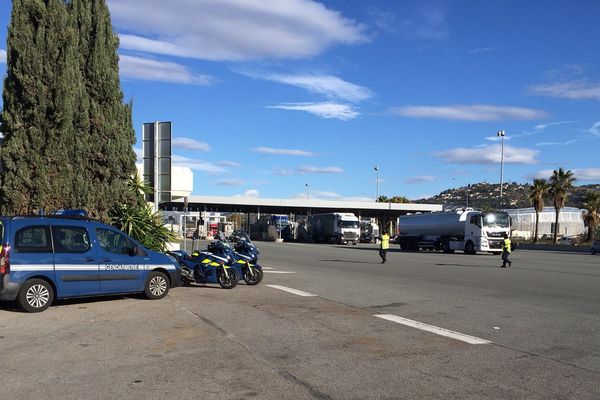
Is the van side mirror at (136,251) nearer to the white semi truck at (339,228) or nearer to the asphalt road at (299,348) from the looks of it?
the asphalt road at (299,348)

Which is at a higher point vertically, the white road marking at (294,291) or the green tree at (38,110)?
the green tree at (38,110)

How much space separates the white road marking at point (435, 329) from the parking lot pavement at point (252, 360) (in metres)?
0.21

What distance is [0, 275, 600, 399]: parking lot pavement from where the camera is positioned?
6.07m

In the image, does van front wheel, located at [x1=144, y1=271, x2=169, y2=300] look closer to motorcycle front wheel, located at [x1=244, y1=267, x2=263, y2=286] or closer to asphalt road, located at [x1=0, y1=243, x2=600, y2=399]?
asphalt road, located at [x1=0, y1=243, x2=600, y2=399]

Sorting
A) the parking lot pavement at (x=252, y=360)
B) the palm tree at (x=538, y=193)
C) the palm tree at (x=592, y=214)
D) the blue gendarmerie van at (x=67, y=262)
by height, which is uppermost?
the palm tree at (x=538, y=193)

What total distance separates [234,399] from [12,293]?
6265 millimetres

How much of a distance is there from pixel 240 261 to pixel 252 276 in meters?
0.60

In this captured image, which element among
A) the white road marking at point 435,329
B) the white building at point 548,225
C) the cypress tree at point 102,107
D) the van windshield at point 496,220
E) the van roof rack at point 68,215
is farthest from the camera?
the white building at point 548,225

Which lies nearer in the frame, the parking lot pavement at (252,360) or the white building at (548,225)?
the parking lot pavement at (252,360)

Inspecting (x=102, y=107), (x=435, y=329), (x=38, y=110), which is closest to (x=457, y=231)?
(x=102, y=107)

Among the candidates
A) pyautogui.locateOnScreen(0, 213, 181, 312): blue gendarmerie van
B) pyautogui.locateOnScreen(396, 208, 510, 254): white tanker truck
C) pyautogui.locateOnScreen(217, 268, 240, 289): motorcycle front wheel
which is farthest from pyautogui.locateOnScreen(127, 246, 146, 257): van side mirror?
pyautogui.locateOnScreen(396, 208, 510, 254): white tanker truck

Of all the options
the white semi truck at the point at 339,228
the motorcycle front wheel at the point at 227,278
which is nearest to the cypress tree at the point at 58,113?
the motorcycle front wheel at the point at 227,278

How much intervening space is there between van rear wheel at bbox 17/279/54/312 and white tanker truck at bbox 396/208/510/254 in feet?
107

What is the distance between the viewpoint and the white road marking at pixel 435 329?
8641mm
